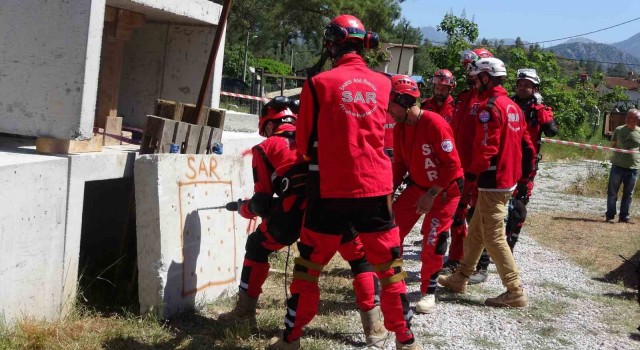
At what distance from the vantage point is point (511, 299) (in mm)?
6223

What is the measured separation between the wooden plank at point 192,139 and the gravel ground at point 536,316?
2169mm

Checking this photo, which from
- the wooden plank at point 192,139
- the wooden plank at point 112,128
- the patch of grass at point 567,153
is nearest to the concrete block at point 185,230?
the wooden plank at point 192,139

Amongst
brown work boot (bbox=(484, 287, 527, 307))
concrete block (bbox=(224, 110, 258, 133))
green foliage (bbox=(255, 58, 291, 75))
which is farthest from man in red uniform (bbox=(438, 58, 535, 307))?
green foliage (bbox=(255, 58, 291, 75))

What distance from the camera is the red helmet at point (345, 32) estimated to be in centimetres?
433

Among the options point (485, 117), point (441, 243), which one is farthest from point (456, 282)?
point (485, 117)

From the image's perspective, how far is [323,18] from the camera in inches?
1620

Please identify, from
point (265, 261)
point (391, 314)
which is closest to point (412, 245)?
point (265, 261)

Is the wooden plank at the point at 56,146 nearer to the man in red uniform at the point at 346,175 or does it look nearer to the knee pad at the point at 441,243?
the man in red uniform at the point at 346,175

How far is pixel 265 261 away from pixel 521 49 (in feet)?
60.5

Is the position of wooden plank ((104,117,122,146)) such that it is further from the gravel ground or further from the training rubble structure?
the gravel ground

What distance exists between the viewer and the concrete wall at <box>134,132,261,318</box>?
494 centimetres

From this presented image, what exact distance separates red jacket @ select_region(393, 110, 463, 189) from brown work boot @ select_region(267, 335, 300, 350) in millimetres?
1824

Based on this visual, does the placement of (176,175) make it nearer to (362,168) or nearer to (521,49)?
(362,168)

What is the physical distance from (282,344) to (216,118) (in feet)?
8.05
